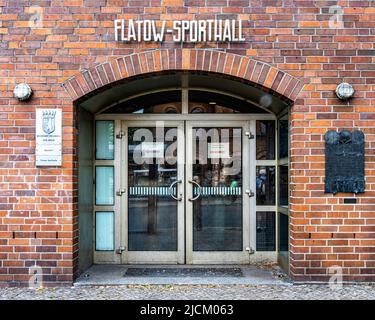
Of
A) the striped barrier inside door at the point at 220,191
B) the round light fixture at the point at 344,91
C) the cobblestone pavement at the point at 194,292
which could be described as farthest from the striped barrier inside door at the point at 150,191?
the round light fixture at the point at 344,91

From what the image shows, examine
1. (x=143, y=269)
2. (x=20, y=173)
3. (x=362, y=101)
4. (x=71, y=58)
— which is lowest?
(x=143, y=269)

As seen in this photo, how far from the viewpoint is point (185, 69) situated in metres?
6.42

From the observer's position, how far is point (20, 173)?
253 inches

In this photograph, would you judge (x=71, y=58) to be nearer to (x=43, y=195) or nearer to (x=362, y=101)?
(x=43, y=195)

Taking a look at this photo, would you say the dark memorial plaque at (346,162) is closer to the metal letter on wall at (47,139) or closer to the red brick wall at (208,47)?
the red brick wall at (208,47)

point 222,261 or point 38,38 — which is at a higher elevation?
point 38,38

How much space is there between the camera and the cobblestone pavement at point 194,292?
585 centimetres

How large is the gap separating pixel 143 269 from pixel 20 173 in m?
2.20

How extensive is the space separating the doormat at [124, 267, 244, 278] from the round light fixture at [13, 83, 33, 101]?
2.70m

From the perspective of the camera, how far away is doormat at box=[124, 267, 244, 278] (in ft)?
22.6

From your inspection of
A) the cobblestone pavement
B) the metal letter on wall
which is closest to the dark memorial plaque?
the cobblestone pavement

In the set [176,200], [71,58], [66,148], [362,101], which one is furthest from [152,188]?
[362,101]

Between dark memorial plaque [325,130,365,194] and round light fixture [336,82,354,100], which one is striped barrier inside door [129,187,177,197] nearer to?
dark memorial plaque [325,130,365,194]

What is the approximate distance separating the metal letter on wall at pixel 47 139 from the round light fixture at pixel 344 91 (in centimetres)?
353
